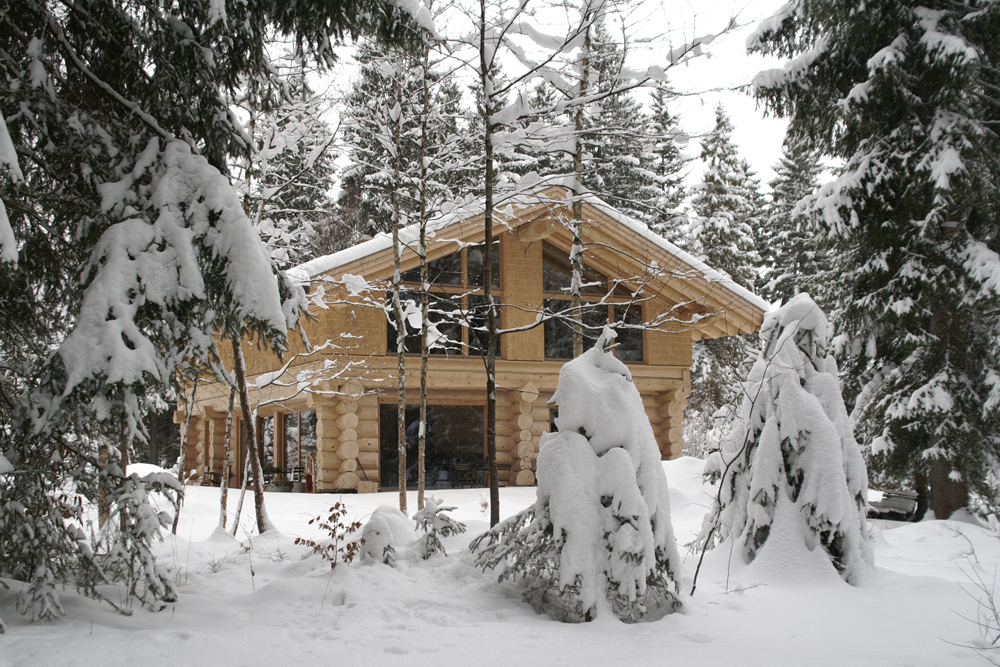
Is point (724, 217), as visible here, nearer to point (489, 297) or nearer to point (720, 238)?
point (720, 238)

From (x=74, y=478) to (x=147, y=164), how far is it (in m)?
1.88

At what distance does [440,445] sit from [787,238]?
15.7 m

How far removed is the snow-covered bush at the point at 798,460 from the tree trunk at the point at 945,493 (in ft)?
18.9

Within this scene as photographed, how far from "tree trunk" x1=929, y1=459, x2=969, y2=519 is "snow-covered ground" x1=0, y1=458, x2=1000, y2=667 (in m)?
4.87

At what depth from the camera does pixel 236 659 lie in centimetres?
319

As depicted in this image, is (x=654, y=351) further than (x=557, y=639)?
Yes

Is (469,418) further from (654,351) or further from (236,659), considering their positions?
(236,659)

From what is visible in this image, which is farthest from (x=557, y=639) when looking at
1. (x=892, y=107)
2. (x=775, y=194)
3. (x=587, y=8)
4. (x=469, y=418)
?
(x=775, y=194)

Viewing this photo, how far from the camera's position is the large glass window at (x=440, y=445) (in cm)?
1614

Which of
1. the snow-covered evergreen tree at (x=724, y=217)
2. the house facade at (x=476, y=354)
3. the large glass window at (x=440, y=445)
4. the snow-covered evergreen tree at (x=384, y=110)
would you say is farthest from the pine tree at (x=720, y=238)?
the snow-covered evergreen tree at (x=384, y=110)

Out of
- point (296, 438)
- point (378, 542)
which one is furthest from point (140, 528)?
point (296, 438)

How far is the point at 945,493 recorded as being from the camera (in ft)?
33.7

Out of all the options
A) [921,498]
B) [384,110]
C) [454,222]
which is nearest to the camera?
[454,222]

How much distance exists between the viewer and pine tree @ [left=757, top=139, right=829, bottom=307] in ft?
78.1
